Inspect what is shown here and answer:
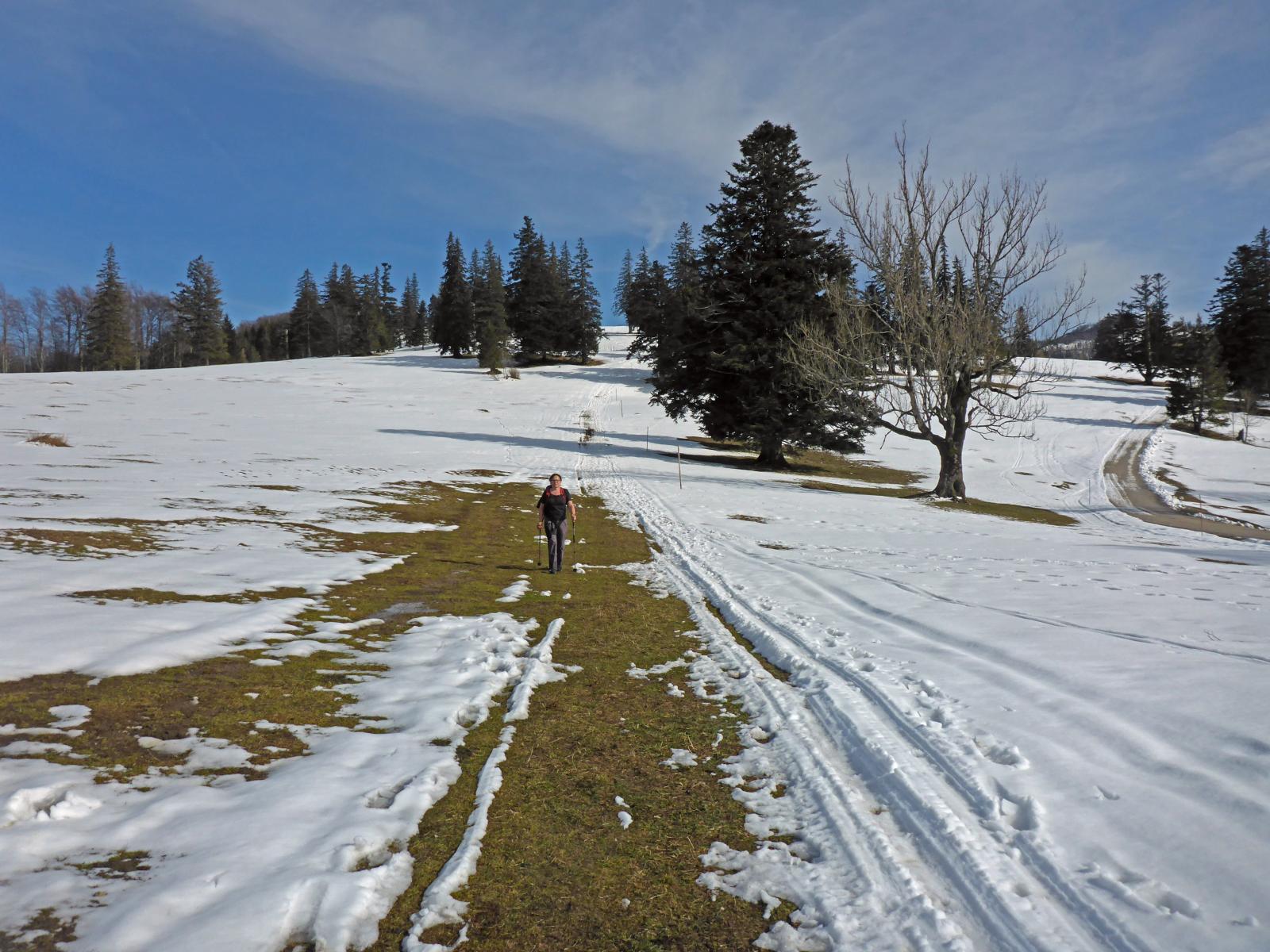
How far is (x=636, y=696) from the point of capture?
242 inches

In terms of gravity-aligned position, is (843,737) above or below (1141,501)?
above

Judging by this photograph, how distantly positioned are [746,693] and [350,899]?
3.87 meters

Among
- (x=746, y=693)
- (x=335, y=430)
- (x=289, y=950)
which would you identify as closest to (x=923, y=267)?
Result: (x=746, y=693)

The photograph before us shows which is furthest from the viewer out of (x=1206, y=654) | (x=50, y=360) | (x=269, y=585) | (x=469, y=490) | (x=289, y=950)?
(x=50, y=360)

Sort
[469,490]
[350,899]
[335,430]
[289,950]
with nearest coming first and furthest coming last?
[289,950], [350,899], [469,490], [335,430]

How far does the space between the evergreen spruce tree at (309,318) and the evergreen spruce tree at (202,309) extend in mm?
16472

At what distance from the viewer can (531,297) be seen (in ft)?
237

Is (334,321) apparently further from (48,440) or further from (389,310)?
(48,440)

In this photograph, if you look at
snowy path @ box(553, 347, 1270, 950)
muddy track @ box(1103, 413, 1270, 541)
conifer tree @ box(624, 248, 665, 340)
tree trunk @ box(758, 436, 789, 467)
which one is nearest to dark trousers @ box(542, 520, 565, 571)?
snowy path @ box(553, 347, 1270, 950)

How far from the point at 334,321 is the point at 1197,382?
343 feet

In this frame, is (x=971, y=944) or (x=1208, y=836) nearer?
(x=971, y=944)

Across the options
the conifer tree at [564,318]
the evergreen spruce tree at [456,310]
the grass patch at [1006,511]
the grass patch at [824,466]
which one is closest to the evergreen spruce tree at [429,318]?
the evergreen spruce tree at [456,310]

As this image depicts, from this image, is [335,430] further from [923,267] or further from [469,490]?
[923,267]

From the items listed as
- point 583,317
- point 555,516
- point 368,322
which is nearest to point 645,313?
point 583,317
